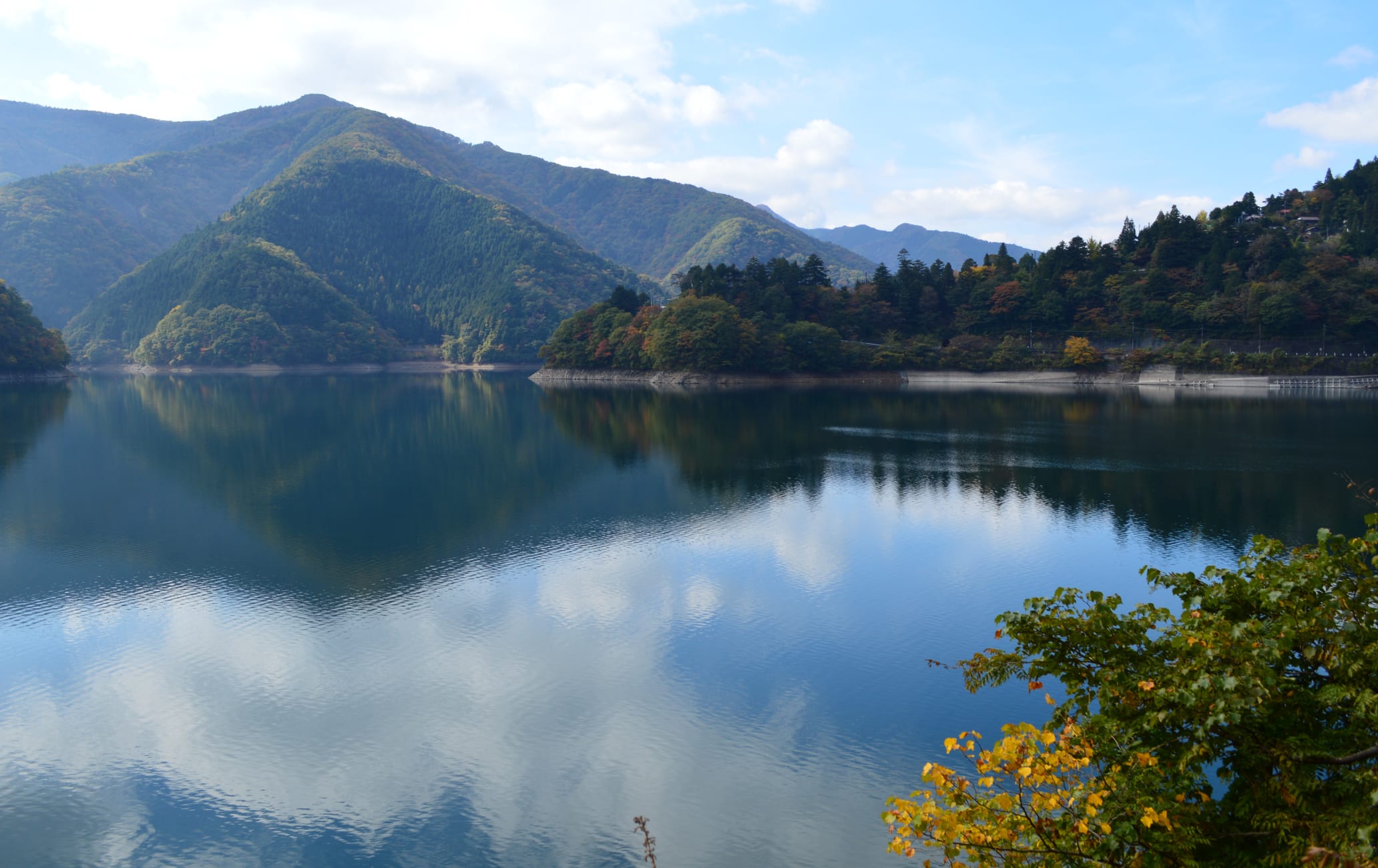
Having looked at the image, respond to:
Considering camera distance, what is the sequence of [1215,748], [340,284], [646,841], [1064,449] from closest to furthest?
[646,841] → [1215,748] → [1064,449] → [340,284]

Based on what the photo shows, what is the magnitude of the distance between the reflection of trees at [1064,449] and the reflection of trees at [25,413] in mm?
27731

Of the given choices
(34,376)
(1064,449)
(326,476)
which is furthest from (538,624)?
(34,376)

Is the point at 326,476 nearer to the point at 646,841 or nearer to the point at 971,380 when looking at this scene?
the point at 646,841

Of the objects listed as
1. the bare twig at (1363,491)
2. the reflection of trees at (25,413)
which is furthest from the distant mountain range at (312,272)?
the bare twig at (1363,491)

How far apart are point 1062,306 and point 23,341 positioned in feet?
375

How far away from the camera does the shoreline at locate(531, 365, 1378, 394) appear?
8044 centimetres

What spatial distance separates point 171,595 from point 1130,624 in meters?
20.2

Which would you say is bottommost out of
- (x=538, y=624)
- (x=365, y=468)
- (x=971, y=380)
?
(x=538, y=624)

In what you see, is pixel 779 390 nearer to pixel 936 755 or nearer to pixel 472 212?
pixel 936 755

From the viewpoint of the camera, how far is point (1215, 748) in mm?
5574

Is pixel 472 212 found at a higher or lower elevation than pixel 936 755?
higher

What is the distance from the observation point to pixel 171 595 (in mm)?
19609

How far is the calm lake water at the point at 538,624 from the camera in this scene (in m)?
10.9

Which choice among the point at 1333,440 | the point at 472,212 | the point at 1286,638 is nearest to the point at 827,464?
the point at 1333,440
